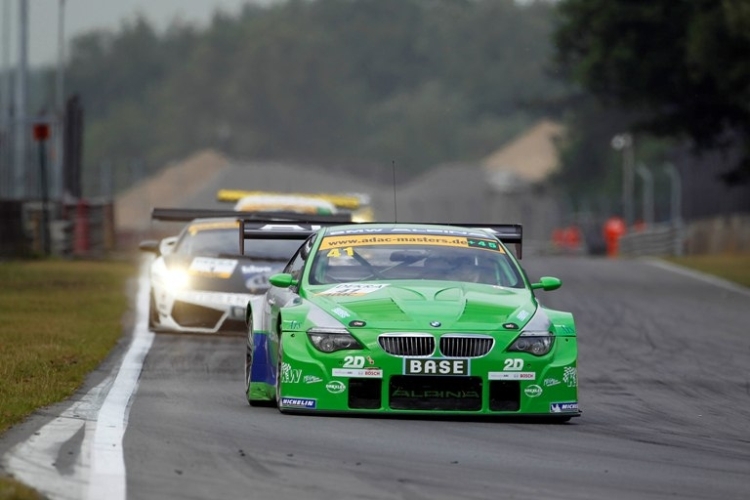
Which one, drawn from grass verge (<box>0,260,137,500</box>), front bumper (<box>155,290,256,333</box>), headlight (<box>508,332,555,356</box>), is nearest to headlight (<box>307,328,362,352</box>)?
headlight (<box>508,332,555,356</box>)

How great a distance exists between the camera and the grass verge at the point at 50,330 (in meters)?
11.4

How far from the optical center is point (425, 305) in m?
10.8

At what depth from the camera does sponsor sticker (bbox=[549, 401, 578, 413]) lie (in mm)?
10609

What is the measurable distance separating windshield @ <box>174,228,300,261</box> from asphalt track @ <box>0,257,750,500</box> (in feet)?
9.40

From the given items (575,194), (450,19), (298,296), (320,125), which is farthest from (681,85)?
(320,125)

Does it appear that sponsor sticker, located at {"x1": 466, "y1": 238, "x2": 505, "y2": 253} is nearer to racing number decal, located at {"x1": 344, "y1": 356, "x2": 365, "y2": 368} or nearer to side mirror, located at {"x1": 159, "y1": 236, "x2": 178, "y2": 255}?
racing number decal, located at {"x1": 344, "y1": 356, "x2": 365, "y2": 368}

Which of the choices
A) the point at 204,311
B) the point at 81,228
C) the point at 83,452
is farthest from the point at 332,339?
the point at 81,228

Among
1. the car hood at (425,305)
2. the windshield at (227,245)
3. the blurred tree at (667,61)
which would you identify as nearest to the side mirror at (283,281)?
the car hood at (425,305)

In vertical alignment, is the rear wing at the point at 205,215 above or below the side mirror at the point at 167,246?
above

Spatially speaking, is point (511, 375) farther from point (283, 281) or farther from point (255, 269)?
point (255, 269)

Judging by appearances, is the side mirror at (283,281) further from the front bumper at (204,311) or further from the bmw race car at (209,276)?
the front bumper at (204,311)

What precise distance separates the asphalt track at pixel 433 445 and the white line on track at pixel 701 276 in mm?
16853

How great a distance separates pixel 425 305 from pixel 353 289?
613 millimetres

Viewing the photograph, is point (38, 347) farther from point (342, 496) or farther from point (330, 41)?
point (330, 41)
